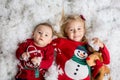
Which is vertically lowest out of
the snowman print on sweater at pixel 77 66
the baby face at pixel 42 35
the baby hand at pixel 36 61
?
the snowman print on sweater at pixel 77 66

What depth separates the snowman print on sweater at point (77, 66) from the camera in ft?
4.53

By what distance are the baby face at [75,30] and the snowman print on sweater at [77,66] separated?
0.20ft

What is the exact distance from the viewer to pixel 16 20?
1414mm

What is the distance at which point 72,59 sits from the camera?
141 centimetres

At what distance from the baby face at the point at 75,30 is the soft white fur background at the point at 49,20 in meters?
0.06

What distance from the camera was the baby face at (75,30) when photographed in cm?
142

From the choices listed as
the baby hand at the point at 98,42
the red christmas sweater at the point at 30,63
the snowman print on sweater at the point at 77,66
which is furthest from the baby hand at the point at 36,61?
the baby hand at the point at 98,42

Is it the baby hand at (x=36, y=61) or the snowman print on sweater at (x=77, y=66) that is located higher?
the baby hand at (x=36, y=61)

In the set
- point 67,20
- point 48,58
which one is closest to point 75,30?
point 67,20

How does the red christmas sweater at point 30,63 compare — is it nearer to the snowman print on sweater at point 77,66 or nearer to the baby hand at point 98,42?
the snowman print on sweater at point 77,66

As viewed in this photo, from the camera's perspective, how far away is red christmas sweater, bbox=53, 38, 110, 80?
1.39m

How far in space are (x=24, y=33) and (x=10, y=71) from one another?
0.18 metres

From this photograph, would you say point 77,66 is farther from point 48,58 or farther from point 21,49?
point 21,49

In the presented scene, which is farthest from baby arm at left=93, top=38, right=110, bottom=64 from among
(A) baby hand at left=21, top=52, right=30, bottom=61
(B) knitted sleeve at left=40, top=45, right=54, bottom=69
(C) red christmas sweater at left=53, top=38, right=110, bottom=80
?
(A) baby hand at left=21, top=52, right=30, bottom=61
